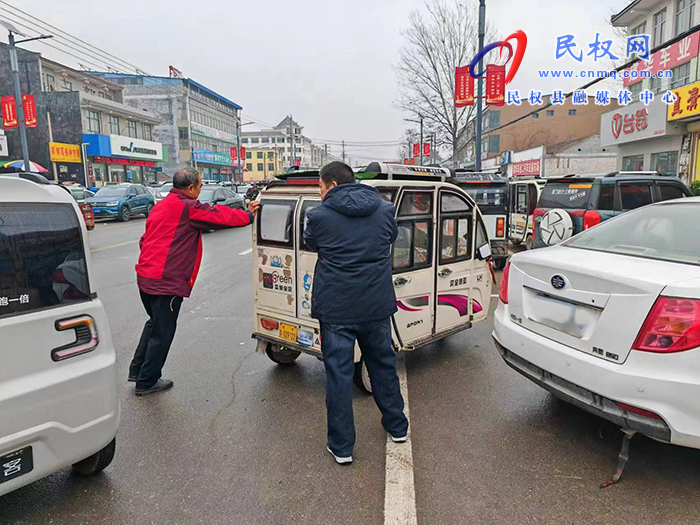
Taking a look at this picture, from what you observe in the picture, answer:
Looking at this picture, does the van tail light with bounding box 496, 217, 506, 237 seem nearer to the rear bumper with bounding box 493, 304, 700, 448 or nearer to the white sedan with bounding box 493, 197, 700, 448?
the white sedan with bounding box 493, 197, 700, 448

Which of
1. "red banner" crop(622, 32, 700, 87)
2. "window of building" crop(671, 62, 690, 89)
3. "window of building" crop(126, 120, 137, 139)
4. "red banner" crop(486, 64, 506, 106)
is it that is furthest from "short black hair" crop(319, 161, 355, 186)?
"window of building" crop(126, 120, 137, 139)

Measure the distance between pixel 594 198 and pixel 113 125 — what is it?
4193 centimetres

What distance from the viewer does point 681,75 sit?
20203 mm

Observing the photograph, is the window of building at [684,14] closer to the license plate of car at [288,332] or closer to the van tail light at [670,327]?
the van tail light at [670,327]

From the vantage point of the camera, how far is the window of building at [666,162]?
19188 mm

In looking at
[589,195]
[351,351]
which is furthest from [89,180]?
[351,351]

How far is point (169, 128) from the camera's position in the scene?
59.1 metres

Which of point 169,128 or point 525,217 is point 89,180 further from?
point 525,217

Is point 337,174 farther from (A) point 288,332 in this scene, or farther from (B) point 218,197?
(B) point 218,197

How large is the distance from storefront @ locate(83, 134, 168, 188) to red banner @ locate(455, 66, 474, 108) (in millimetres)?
30242

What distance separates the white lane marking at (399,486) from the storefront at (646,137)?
19.0 metres

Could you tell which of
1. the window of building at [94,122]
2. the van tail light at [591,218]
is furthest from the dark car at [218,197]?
the window of building at [94,122]

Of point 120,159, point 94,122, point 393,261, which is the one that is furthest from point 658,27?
point 120,159

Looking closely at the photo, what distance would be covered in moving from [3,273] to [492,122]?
55423 mm
